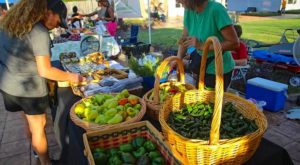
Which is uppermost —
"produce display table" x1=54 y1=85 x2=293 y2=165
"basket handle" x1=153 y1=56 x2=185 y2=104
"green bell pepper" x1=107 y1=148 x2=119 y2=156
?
"basket handle" x1=153 y1=56 x2=185 y2=104

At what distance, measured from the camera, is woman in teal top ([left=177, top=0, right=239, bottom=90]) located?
1.89 m

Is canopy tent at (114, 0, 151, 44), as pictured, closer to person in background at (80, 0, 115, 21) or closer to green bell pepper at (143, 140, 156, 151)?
person in background at (80, 0, 115, 21)

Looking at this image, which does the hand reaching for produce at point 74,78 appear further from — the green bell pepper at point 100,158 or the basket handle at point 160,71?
the green bell pepper at point 100,158

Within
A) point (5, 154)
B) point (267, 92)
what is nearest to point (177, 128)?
point (5, 154)

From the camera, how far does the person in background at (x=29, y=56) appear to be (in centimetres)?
179

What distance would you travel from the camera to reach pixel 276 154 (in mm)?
1307

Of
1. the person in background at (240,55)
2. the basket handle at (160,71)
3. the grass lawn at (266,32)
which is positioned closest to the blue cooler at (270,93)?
the person in background at (240,55)

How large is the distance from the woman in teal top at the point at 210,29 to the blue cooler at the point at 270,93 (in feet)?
6.24

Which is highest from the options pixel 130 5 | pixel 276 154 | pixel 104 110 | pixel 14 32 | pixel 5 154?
pixel 130 5

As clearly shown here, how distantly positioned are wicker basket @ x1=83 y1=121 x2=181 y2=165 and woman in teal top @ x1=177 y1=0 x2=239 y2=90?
31.2 inches

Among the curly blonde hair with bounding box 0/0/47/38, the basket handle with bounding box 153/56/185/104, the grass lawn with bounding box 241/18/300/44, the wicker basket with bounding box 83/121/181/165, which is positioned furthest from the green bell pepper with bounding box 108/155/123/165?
the grass lawn with bounding box 241/18/300/44

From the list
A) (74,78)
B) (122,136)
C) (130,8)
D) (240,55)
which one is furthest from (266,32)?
(122,136)

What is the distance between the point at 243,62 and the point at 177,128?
3.06 m

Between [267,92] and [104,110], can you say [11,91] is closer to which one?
[104,110]
